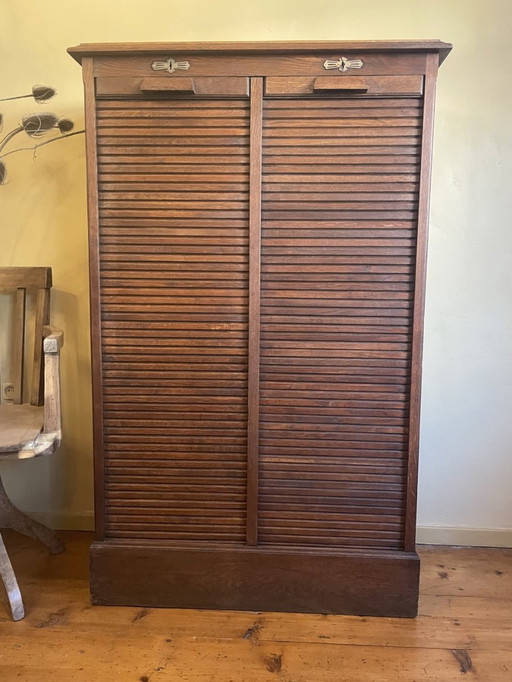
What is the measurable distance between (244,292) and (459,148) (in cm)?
101

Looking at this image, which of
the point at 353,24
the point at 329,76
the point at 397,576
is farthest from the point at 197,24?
the point at 397,576

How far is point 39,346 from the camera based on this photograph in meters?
2.13

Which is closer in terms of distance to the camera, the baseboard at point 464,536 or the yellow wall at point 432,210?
the yellow wall at point 432,210

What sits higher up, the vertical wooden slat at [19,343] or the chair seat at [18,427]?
the vertical wooden slat at [19,343]

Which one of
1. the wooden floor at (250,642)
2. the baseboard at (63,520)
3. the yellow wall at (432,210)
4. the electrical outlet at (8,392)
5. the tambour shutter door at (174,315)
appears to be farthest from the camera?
the baseboard at (63,520)

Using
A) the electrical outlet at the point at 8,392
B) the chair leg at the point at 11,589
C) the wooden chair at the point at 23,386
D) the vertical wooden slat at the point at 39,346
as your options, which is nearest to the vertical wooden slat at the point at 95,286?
the wooden chair at the point at 23,386

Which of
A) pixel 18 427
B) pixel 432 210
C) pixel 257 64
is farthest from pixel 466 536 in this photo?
pixel 257 64

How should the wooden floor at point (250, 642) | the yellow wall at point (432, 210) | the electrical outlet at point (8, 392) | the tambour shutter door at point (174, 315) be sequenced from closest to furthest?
the wooden floor at point (250, 642) → the tambour shutter door at point (174, 315) → the yellow wall at point (432, 210) → the electrical outlet at point (8, 392)

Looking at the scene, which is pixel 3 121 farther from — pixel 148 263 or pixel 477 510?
pixel 477 510

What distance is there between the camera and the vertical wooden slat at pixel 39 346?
2096 mm

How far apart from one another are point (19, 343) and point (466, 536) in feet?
6.12

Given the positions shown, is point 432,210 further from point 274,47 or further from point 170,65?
point 170,65

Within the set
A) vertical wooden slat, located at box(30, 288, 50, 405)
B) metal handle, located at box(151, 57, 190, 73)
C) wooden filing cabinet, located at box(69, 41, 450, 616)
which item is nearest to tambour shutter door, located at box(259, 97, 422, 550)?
wooden filing cabinet, located at box(69, 41, 450, 616)

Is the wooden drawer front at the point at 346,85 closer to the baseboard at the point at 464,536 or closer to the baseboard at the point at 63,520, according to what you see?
the baseboard at the point at 464,536
